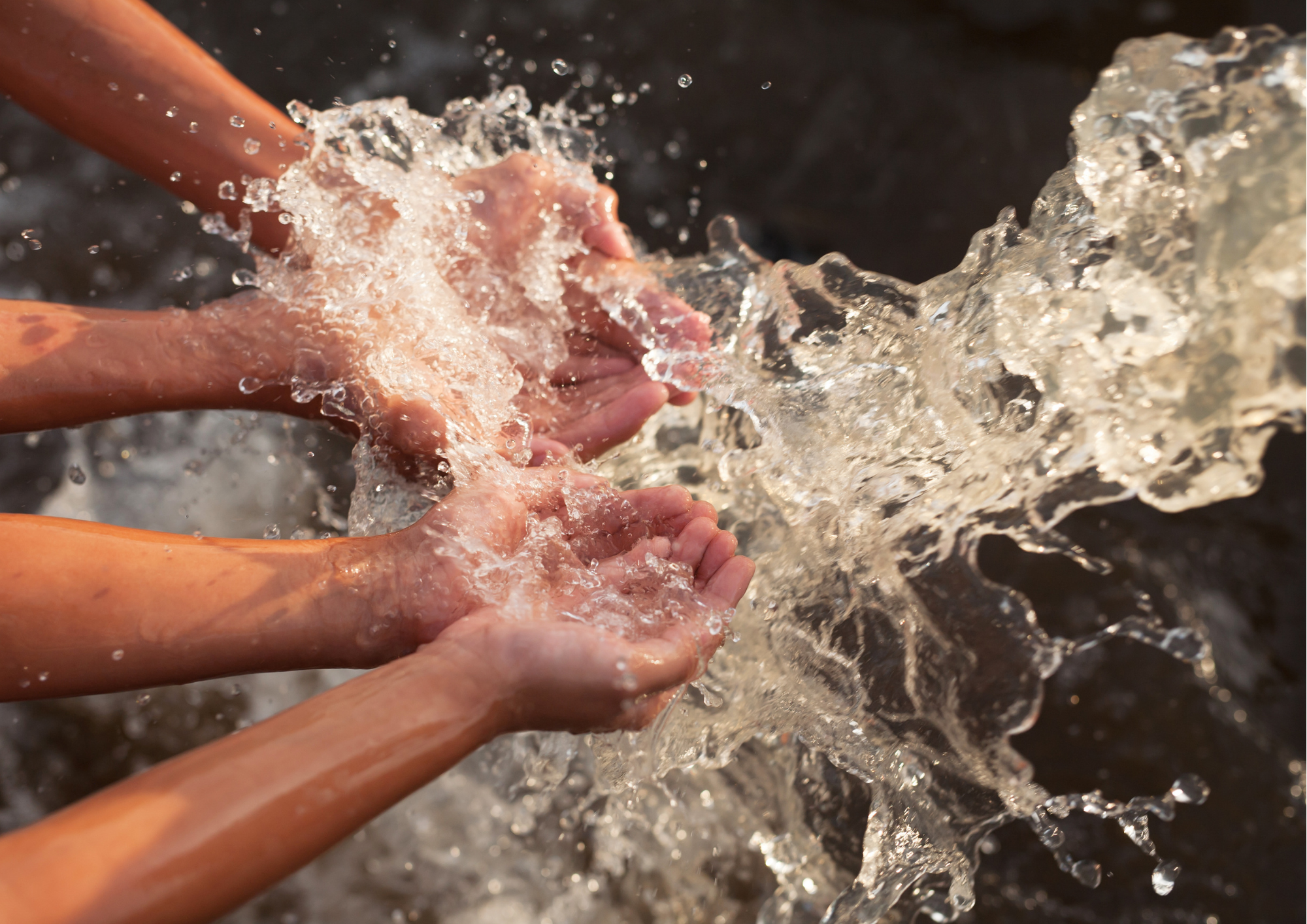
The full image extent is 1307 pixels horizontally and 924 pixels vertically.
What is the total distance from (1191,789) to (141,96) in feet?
6.75

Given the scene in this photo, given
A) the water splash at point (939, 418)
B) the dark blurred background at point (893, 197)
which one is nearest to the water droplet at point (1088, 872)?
the dark blurred background at point (893, 197)

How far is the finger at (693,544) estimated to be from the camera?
1.08m

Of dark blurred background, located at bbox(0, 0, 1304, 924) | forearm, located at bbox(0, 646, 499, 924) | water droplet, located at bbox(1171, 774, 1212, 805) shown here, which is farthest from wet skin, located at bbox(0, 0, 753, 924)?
water droplet, located at bbox(1171, 774, 1212, 805)

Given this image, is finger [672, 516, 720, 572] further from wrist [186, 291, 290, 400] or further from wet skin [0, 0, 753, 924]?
wrist [186, 291, 290, 400]

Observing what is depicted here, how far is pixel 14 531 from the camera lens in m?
0.97

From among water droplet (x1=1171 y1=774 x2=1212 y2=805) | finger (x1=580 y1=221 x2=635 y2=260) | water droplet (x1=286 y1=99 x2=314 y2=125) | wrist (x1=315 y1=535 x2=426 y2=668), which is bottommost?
water droplet (x1=1171 y1=774 x2=1212 y2=805)

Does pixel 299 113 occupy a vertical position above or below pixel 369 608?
above

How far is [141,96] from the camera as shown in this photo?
130 cm

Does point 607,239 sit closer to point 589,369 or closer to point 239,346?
point 589,369

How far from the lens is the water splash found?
123 cm

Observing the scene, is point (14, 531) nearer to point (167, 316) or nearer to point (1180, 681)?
point (167, 316)

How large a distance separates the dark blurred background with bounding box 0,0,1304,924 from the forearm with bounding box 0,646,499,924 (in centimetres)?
109

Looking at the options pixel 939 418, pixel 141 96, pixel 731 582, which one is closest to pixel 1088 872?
pixel 939 418

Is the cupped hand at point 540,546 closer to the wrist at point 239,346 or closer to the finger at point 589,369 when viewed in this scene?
the finger at point 589,369
